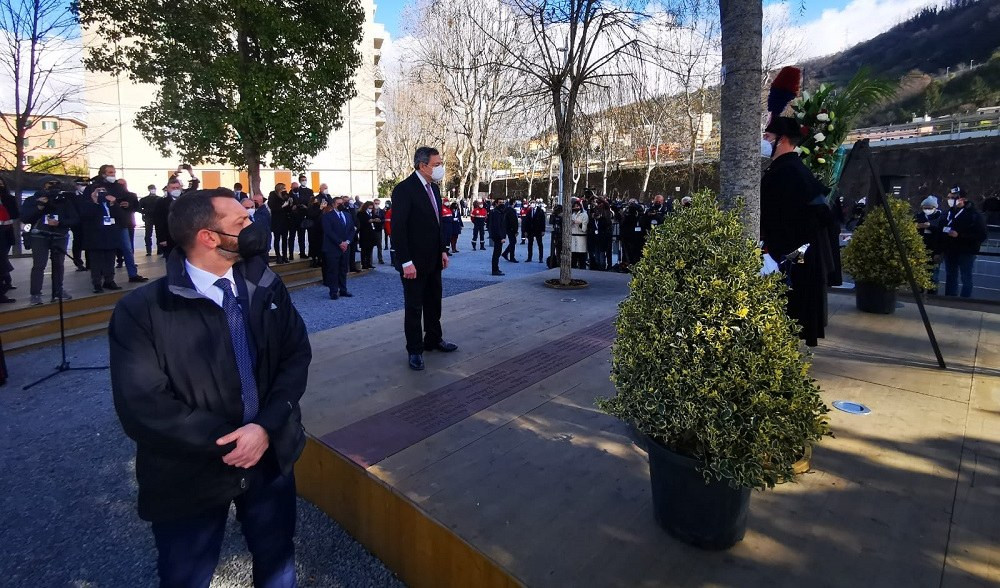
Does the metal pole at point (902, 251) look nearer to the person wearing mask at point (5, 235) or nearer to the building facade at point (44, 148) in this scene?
the person wearing mask at point (5, 235)

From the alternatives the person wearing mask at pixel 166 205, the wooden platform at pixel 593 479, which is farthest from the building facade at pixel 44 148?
the wooden platform at pixel 593 479

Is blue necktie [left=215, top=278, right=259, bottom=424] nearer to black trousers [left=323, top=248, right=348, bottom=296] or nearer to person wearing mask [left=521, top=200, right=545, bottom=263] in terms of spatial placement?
black trousers [left=323, top=248, right=348, bottom=296]

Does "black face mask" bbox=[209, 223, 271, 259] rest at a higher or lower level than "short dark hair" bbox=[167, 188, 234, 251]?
lower

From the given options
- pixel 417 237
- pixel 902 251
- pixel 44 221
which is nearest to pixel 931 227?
pixel 902 251

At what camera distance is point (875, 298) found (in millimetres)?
6297

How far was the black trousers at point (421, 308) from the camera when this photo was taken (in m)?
4.59

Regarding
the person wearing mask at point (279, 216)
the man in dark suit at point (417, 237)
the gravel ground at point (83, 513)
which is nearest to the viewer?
the gravel ground at point (83, 513)

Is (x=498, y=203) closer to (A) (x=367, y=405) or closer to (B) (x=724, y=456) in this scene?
(A) (x=367, y=405)

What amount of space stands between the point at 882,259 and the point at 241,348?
22.3 ft

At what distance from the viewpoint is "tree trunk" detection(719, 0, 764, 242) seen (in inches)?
124

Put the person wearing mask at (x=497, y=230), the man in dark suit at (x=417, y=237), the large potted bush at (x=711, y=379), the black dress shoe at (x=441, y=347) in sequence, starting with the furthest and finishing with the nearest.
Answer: the person wearing mask at (x=497, y=230), the black dress shoe at (x=441, y=347), the man in dark suit at (x=417, y=237), the large potted bush at (x=711, y=379)

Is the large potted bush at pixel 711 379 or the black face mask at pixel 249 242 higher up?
the black face mask at pixel 249 242

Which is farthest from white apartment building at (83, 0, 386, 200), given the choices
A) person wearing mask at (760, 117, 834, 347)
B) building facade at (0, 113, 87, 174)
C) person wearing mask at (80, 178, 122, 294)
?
person wearing mask at (760, 117, 834, 347)

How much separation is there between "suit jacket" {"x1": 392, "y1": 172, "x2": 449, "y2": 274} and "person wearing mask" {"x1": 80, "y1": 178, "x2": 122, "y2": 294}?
6041 millimetres
